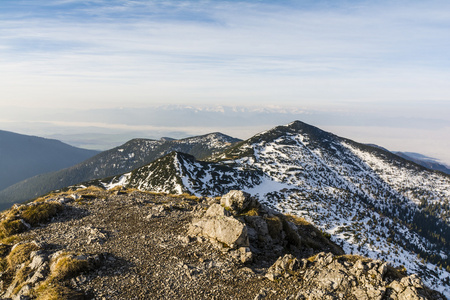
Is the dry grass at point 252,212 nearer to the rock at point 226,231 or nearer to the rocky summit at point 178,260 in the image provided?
the rocky summit at point 178,260

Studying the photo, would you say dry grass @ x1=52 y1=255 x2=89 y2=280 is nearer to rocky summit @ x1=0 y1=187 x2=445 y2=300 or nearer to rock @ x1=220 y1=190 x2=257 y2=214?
rocky summit @ x1=0 y1=187 x2=445 y2=300

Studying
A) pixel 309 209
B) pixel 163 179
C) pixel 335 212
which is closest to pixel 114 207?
pixel 163 179

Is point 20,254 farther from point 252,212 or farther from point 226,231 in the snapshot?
point 252,212

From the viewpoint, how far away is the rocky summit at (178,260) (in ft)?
57.6

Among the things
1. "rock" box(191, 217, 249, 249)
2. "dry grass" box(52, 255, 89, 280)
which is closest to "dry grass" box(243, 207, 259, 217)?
"rock" box(191, 217, 249, 249)

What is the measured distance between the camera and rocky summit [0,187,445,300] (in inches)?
691

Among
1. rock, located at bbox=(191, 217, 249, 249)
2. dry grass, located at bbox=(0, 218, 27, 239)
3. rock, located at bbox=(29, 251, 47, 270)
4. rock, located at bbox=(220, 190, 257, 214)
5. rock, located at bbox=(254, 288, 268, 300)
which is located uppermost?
rock, located at bbox=(220, 190, 257, 214)

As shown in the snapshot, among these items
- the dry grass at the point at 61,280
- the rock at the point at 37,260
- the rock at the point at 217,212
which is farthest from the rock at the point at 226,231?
the rock at the point at 37,260

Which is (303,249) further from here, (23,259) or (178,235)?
(23,259)

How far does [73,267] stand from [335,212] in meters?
199

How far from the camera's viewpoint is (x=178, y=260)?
21828 mm

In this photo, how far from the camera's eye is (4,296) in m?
18.3

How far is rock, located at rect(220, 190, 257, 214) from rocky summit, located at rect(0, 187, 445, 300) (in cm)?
12

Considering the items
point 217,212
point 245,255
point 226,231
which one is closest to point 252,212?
point 217,212
